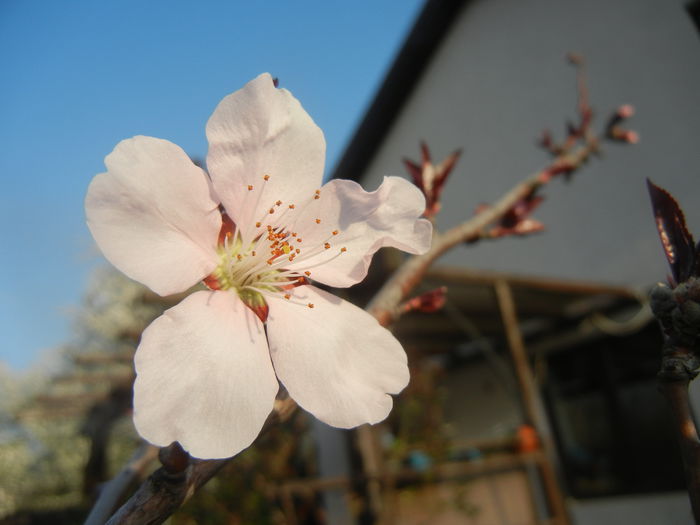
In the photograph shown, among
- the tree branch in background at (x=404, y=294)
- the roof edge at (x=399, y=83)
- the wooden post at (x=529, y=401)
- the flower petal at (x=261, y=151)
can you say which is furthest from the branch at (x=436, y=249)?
the roof edge at (x=399, y=83)

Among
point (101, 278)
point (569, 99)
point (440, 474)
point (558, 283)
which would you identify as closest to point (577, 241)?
point (558, 283)

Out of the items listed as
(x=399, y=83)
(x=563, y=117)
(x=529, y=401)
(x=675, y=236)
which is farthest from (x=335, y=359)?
(x=399, y=83)

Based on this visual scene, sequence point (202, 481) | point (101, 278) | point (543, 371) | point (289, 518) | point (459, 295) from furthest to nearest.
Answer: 1. point (101, 278)
2. point (543, 371)
3. point (459, 295)
4. point (289, 518)
5. point (202, 481)

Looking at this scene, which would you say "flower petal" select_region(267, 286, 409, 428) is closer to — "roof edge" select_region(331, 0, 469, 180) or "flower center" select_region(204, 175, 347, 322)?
"flower center" select_region(204, 175, 347, 322)

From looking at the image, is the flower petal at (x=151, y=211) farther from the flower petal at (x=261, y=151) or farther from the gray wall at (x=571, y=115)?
the gray wall at (x=571, y=115)

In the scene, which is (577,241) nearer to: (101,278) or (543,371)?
(543,371)

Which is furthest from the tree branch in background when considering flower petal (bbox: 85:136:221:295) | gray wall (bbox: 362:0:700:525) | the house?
the house
